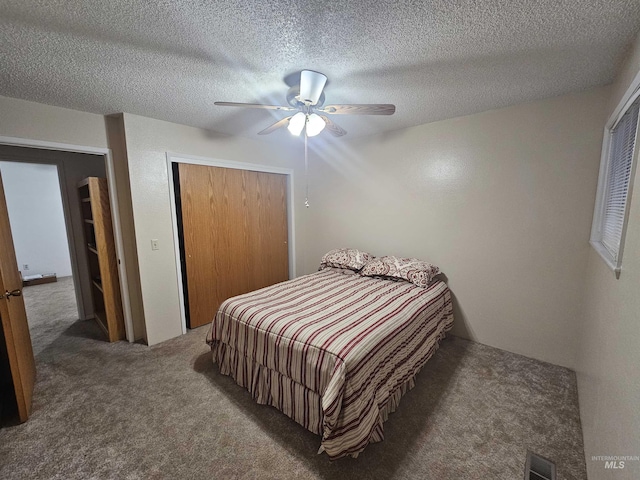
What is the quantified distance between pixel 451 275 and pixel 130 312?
11.2ft

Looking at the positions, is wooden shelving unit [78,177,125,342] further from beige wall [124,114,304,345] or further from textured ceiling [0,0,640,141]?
textured ceiling [0,0,640,141]

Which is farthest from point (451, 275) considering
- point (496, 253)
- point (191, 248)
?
point (191, 248)

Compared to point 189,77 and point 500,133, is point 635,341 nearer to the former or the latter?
point 500,133

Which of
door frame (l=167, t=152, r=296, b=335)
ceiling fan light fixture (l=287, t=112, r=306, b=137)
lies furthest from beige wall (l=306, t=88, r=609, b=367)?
ceiling fan light fixture (l=287, t=112, r=306, b=137)

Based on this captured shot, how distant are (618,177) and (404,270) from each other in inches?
63.2

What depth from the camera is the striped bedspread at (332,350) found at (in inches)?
54.6

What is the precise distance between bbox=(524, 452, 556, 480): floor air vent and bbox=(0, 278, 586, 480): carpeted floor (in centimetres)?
4

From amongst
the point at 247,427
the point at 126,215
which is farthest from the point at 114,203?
the point at 247,427

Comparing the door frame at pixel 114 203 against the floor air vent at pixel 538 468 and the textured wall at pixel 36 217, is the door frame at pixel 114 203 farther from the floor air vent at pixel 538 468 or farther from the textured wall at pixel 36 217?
the textured wall at pixel 36 217

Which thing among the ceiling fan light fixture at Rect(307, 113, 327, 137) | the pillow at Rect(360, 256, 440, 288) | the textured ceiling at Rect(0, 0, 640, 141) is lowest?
the pillow at Rect(360, 256, 440, 288)

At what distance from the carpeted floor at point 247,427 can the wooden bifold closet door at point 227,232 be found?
951 mm

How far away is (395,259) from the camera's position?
2.87 meters

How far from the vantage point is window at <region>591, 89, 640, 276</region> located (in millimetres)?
1336

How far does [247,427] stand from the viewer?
5.49ft
